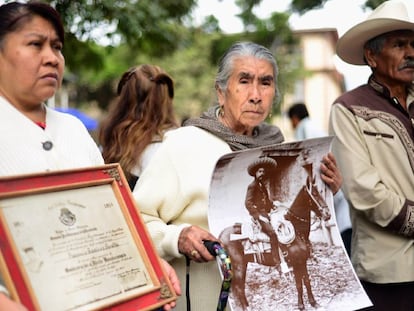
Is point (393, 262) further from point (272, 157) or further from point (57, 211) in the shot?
point (57, 211)

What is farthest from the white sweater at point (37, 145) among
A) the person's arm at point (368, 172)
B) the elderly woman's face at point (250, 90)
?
the person's arm at point (368, 172)

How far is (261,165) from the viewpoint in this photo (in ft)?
7.64

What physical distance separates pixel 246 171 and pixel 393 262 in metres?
1.13

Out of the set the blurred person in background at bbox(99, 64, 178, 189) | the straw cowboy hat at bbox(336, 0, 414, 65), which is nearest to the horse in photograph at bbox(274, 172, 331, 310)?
the straw cowboy hat at bbox(336, 0, 414, 65)

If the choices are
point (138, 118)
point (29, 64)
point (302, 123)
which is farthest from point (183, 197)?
point (302, 123)

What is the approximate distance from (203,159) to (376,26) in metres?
1.32

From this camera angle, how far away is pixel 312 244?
8.00 feet

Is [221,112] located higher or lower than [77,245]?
higher

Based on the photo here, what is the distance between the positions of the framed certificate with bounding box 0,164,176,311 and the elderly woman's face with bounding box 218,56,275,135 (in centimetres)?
74

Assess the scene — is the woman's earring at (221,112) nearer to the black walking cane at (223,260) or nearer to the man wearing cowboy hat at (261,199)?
the man wearing cowboy hat at (261,199)

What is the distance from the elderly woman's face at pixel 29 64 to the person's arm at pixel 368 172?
1.58 m

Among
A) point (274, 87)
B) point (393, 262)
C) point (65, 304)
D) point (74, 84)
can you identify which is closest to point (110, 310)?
point (65, 304)

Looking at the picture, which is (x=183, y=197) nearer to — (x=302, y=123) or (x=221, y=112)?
(x=221, y=112)

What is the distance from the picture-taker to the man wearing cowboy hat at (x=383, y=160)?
2986mm
